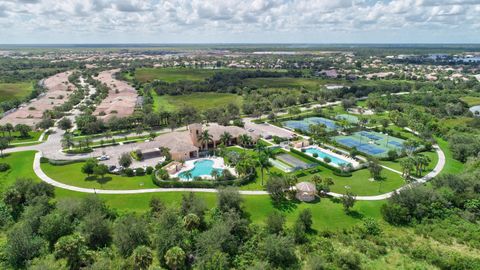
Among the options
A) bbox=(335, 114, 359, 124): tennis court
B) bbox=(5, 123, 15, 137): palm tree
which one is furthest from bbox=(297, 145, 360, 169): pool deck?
bbox=(5, 123, 15, 137): palm tree

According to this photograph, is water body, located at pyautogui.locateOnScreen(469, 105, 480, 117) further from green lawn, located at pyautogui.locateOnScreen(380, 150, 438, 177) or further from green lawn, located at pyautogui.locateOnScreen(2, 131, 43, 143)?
green lawn, located at pyautogui.locateOnScreen(2, 131, 43, 143)

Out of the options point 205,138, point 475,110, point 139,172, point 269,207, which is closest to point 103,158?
point 139,172

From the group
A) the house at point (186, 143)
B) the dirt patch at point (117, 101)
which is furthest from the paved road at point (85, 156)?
the dirt patch at point (117, 101)

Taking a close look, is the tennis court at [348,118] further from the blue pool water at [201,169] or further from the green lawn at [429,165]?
the blue pool water at [201,169]

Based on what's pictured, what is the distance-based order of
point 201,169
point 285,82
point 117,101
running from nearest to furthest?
point 201,169
point 117,101
point 285,82

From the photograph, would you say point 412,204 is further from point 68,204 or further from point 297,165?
point 68,204

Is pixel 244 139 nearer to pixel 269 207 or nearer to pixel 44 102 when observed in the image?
pixel 269 207
